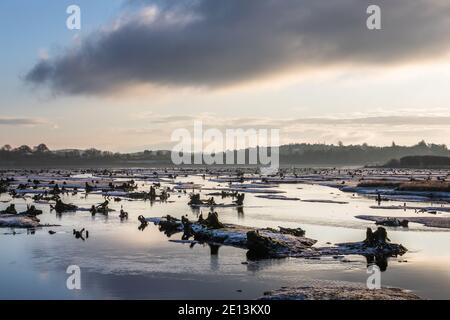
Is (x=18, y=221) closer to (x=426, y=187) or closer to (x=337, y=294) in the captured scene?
(x=337, y=294)

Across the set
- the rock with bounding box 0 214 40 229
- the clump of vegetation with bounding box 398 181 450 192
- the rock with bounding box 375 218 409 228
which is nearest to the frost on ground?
the rock with bounding box 375 218 409 228

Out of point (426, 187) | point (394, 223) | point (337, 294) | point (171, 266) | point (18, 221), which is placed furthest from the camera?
point (426, 187)

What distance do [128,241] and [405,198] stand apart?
2137 inches

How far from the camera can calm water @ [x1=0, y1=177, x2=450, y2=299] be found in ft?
85.0

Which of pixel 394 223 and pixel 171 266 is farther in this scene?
pixel 394 223

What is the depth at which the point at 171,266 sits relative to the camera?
1230 inches

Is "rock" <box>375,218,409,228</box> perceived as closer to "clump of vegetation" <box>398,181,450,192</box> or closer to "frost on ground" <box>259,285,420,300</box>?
"frost on ground" <box>259,285,420,300</box>

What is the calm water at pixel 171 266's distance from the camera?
2592cm

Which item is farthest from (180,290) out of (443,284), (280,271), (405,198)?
(405,198)

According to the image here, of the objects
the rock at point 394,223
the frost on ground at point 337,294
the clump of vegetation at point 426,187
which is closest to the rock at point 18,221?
the frost on ground at point 337,294

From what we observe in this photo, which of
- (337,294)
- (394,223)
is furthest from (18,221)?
(337,294)
